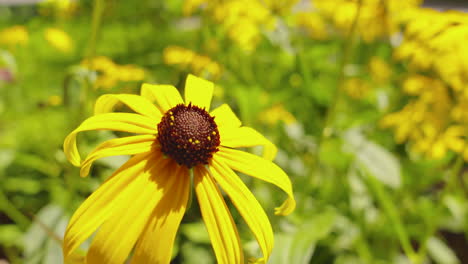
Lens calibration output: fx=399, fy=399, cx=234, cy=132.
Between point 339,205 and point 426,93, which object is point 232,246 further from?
point 426,93

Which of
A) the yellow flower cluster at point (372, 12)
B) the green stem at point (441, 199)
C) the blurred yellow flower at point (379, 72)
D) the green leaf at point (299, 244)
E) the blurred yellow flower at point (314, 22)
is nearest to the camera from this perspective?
the green leaf at point (299, 244)

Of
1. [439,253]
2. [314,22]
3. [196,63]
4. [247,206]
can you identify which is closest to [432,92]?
[439,253]

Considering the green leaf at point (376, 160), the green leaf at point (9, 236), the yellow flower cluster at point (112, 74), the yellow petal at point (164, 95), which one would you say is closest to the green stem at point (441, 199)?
the green leaf at point (376, 160)

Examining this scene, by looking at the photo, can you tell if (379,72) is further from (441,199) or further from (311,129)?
(441,199)

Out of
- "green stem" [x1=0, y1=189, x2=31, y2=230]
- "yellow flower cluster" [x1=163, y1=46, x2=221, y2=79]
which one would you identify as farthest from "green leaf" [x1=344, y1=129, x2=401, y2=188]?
"green stem" [x1=0, y1=189, x2=31, y2=230]

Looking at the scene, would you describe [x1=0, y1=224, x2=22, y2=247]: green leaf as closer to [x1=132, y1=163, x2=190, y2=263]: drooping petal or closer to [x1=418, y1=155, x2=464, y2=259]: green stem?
[x1=132, y1=163, x2=190, y2=263]: drooping petal

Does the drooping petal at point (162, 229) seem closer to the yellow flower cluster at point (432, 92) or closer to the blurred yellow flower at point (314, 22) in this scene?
the yellow flower cluster at point (432, 92)

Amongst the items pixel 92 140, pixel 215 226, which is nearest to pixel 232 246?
pixel 215 226

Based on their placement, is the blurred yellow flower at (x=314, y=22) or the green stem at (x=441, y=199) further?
the blurred yellow flower at (x=314, y=22)
